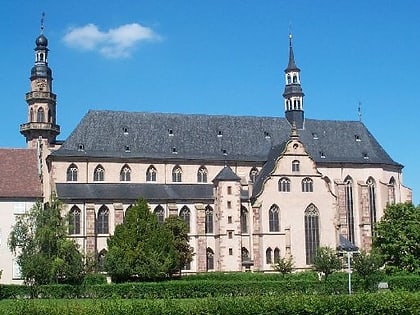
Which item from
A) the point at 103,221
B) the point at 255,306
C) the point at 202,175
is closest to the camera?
the point at 255,306

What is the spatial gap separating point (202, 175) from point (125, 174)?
32.2ft

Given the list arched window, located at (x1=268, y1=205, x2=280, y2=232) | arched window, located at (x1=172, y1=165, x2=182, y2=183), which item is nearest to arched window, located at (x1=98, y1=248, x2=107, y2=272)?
arched window, located at (x1=172, y1=165, x2=182, y2=183)

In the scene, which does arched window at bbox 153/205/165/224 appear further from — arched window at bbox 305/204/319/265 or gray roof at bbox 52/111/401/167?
arched window at bbox 305/204/319/265

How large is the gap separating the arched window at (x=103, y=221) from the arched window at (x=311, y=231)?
78.1 ft

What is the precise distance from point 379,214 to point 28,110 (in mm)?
49603

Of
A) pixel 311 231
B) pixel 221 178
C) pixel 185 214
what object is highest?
pixel 221 178

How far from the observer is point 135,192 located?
253 feet

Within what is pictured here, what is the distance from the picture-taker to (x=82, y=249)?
236 ft

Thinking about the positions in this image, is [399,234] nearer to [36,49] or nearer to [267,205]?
[267,205]

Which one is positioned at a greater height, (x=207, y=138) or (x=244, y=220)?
(x=207, y=138)

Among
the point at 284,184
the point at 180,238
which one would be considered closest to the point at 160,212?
the point at 180,238

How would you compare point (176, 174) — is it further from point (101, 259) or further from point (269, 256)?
point (269, 256)

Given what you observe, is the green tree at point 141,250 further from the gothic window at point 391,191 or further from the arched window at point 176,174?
the gothic window at point 391,191

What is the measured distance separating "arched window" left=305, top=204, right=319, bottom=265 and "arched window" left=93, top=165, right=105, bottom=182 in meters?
25.1
